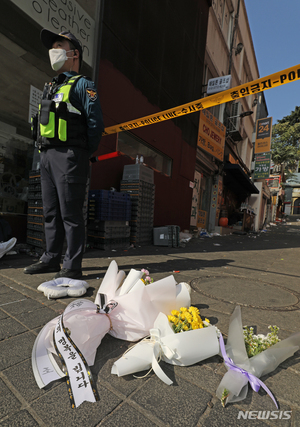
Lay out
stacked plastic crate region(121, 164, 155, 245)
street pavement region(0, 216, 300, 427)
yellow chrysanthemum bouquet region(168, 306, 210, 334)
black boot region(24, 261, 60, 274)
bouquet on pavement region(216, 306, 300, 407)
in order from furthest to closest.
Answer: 1. stacked plastic crate region(121, 164, 155, 245)
2. black boot region(24, 261, 60, 274)
3. yellow chrysanthemum bouquet region(168, 306, 210, 334)
4. bouquet on pavement region(216, 306, 300, 407)
5. street pavement region(0, 216, 300, 427)

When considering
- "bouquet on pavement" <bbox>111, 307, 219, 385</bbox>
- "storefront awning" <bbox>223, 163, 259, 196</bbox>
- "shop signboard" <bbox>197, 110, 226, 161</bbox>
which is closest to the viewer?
"bouquet on pavement" <bbox>111, 307, 219, 385</bbox>

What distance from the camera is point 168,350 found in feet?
4.09

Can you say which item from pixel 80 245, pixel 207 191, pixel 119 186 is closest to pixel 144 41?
pixel 119 186

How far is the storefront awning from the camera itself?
14.8 meters

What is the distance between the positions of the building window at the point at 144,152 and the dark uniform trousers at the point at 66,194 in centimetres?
407

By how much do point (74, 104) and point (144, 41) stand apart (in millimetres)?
6019

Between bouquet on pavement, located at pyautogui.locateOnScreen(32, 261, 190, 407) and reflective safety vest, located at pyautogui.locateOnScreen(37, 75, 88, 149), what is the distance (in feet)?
5.29

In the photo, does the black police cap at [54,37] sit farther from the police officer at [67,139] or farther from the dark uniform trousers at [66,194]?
the dark uniform trousers at [66,194]

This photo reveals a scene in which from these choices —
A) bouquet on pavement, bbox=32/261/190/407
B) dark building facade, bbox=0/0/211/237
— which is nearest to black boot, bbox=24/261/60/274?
bouquet on pavement, bbox=32/261/190/407

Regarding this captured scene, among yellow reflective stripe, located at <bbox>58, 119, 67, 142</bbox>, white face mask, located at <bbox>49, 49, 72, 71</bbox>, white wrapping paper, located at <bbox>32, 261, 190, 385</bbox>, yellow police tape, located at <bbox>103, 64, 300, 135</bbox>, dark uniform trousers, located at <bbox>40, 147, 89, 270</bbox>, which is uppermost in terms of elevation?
yellow police tape, located at <bbox>103, 64, 300, 135</bbox>

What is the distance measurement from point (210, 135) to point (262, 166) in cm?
1142

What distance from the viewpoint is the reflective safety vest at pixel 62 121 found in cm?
241

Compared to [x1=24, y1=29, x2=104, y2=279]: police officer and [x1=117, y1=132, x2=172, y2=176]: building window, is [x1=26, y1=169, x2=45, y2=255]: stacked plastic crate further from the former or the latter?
[x1=117, y1=132, x2=172, y2=176]: building window

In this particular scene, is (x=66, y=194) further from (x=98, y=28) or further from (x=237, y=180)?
(x=237, y=180)
